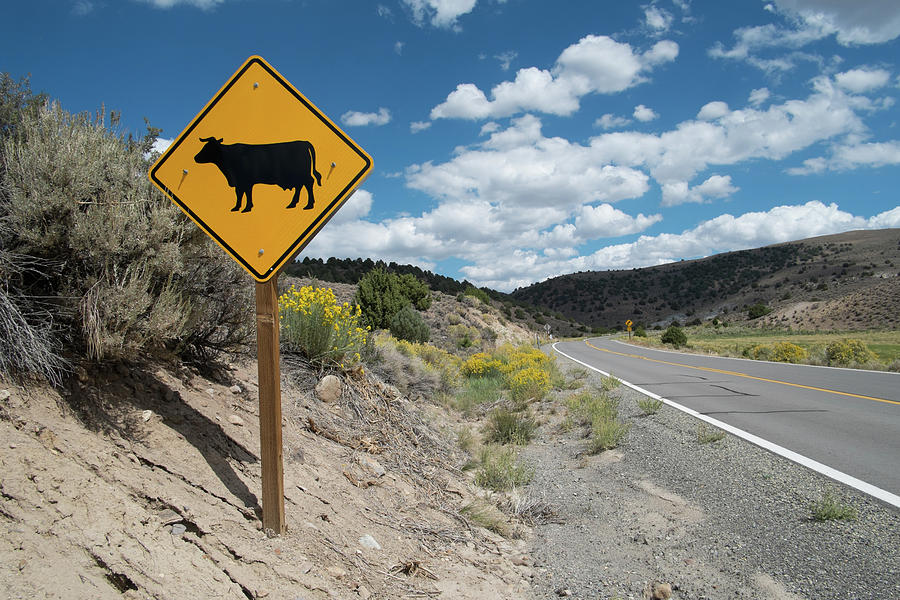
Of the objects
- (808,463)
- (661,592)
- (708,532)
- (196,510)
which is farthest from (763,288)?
(196,510)

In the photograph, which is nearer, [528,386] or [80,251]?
[80,251]

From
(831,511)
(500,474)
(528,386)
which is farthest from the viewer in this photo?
(528,386)

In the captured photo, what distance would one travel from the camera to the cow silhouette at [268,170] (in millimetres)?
3104

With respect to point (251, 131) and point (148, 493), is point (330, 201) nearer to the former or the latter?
point (251, 131)

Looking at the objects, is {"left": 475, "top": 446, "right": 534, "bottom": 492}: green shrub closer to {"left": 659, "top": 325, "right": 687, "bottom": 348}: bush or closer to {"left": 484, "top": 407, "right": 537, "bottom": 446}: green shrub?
{"left": 484, "top": 407, "right": 537, "bottom": 446}: green shrub

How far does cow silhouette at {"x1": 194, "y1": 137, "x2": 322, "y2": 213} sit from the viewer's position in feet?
10.2

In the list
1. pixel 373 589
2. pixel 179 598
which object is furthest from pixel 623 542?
pixel 179 598

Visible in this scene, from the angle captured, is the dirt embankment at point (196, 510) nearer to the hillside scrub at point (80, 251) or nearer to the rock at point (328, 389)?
the hillside scrub at point (80, 251)

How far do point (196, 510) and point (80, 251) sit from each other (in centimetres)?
185

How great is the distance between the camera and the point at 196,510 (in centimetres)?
292

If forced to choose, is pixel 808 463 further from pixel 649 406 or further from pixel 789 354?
pixel 789 354

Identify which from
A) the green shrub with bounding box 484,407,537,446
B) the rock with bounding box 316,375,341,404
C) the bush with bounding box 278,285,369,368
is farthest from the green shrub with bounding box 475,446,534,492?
the bush with bounding box 278,285,369,368

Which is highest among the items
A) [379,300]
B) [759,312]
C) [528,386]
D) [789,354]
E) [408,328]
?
[379,300]

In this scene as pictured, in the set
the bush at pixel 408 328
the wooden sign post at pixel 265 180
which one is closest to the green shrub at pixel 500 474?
the wooden sign post at pixel 265 180
